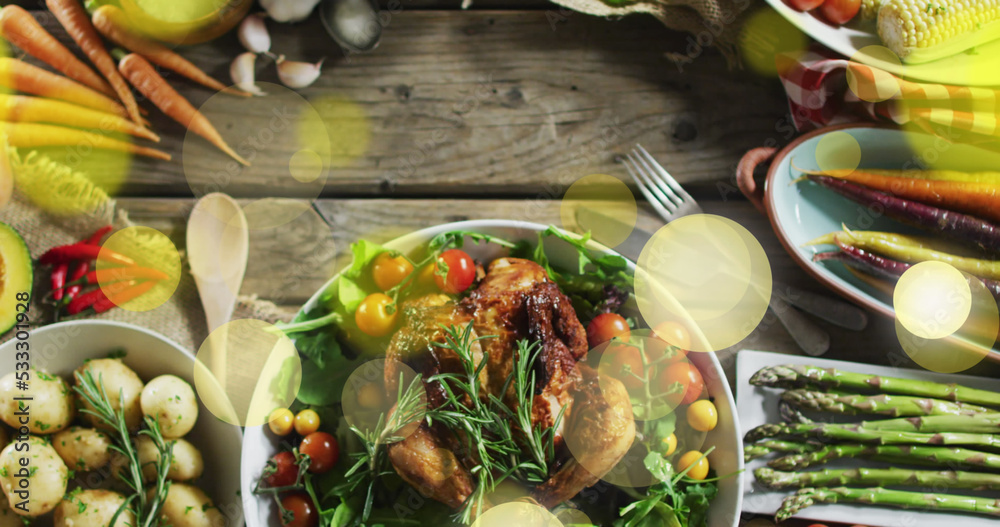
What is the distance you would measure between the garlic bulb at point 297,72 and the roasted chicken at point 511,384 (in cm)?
90

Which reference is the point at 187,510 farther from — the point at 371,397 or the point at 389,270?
the point at 389,270

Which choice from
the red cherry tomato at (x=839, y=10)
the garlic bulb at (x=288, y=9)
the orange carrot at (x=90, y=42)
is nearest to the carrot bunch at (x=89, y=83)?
the orange carrot at (x=90, y=42)

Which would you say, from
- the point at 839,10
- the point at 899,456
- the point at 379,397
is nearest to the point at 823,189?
the point at 839,10

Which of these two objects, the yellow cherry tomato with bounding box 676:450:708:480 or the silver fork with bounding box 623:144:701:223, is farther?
the silver fork with bounding box 623:144:701:223

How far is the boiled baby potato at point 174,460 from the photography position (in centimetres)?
143

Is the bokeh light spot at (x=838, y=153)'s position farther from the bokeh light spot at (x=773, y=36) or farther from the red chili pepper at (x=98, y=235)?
the red chili pepper at (x=98, y=235)

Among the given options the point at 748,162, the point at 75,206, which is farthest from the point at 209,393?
the point at 748,162

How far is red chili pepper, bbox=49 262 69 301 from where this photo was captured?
1.63 metres

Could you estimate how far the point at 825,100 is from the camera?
66.5 inches

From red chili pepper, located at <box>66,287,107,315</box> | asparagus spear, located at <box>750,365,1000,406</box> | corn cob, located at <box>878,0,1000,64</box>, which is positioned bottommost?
red chili pepper, located at <box>66,287,107,315</box>

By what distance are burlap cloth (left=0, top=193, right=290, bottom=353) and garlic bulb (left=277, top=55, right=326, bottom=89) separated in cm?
66

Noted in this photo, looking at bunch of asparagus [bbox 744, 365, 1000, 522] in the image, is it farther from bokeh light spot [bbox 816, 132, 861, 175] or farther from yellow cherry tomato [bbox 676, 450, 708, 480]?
bokeh light spot [bbox 816, 132, 861, 175]

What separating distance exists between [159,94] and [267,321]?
810 millimetres

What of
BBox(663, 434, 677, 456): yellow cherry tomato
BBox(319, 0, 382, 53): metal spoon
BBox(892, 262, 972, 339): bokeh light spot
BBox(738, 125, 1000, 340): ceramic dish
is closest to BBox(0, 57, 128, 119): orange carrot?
BBox(319, 0, 382, 53): metal spoon
